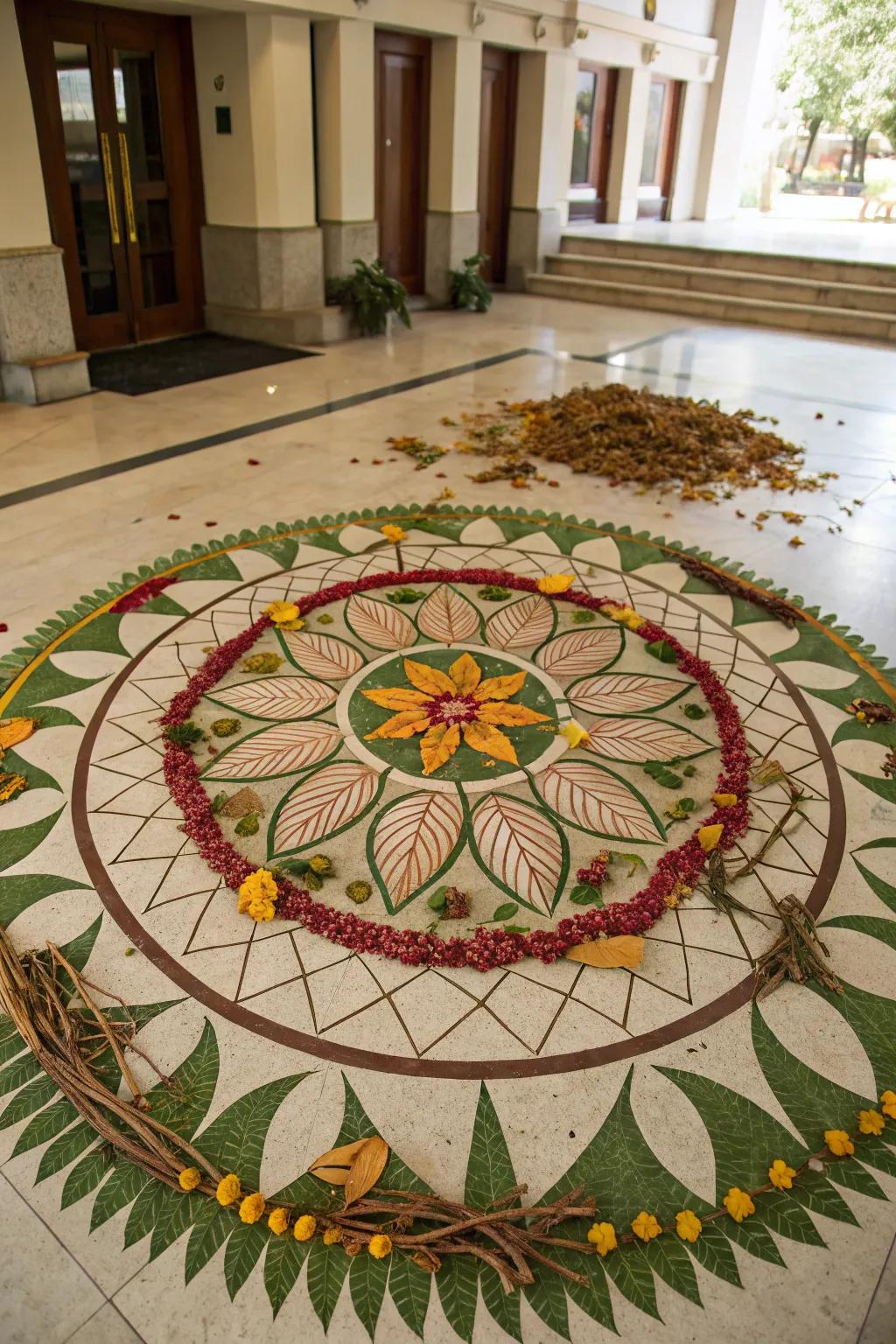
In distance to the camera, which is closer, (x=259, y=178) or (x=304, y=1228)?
(x=304, y=1228)

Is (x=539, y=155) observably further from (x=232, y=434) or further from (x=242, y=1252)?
(x=242, y=1252)

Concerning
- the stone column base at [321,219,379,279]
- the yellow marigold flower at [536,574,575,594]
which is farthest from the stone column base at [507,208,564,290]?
the yellow marigold flower at [536,574,575,594]

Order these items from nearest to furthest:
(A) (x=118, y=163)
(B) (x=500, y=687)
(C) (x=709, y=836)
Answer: (C) (x=709, y=836)
(B) (x=500, y=687)
(A) (x=118, y=163)

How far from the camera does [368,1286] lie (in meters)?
1.48

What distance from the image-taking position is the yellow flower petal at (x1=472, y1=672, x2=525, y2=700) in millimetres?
2912

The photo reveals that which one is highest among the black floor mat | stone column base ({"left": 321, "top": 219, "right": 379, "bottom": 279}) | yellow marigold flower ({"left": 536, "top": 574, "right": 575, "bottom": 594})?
stone column base ({"left": 321, "top": 219, "right": 379, "bottom": 279})

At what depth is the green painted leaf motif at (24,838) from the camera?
229 cm

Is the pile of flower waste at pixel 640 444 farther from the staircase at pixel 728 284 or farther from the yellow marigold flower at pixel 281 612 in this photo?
the staircase at pixel 728 284

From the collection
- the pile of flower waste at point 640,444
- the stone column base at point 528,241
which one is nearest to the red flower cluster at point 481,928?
the pile of flower waste at point 640,444

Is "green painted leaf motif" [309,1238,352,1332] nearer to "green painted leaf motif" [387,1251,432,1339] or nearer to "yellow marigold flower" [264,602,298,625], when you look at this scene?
"green painted leaf motif" [387,1251,432,1339]

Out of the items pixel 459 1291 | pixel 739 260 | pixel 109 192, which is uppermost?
pixel 109 192

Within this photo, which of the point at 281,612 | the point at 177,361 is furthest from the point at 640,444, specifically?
the point at 177,361

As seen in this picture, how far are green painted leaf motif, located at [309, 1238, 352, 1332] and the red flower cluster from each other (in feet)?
1.94

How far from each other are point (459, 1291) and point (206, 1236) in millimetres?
413
